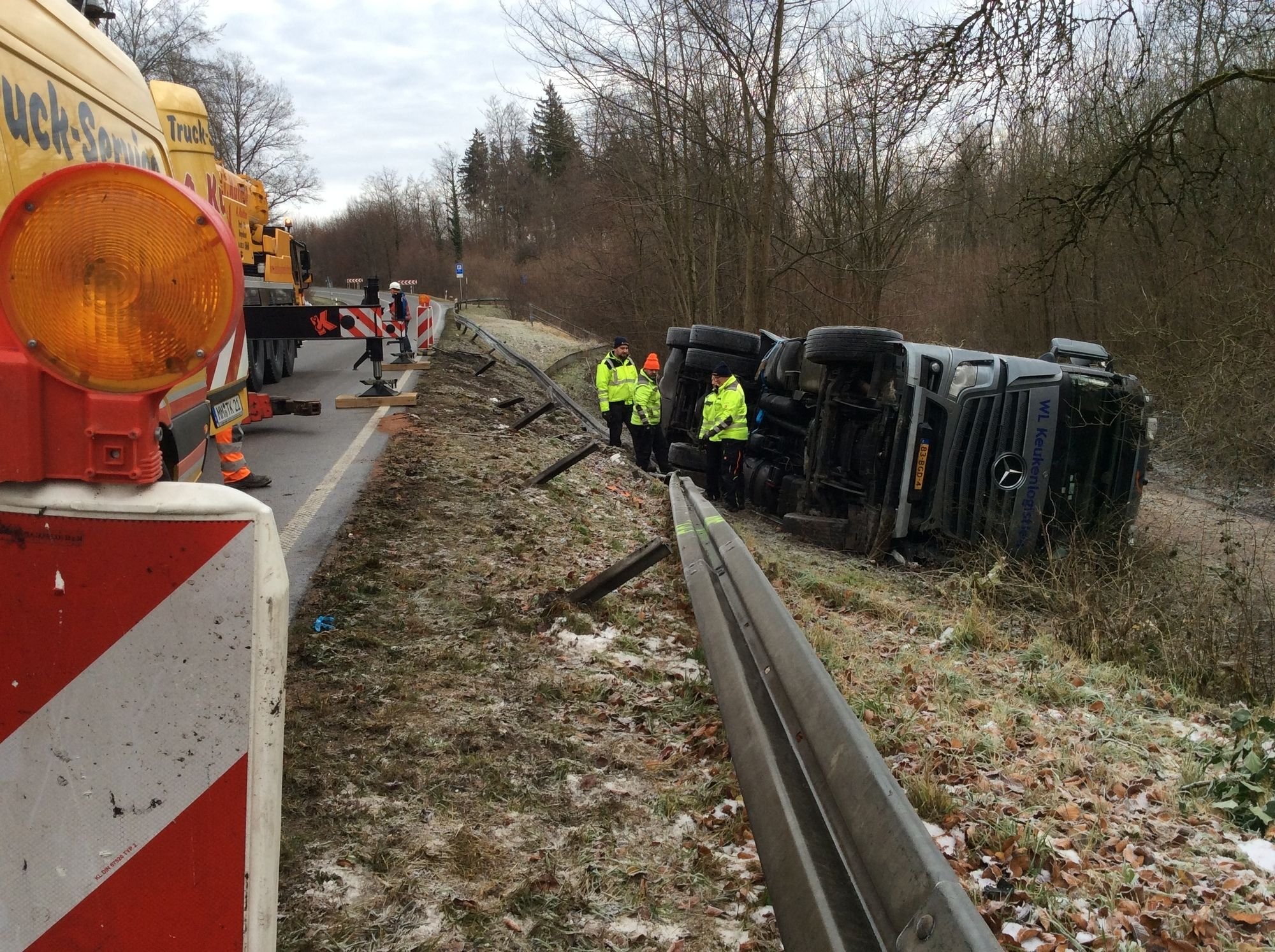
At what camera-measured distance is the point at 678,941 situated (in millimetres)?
2385

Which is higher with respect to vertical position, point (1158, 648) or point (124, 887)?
point (124, 887)

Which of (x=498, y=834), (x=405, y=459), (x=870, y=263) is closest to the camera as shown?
(x=498, y=834)

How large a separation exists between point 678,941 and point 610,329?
3130 cm

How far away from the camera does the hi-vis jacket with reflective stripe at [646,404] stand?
1143 centimetres

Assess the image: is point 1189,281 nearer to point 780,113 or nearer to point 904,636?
point 780,113

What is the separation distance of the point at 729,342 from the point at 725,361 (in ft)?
0.87

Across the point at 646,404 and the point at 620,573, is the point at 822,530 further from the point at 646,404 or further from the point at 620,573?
the point at 620,573

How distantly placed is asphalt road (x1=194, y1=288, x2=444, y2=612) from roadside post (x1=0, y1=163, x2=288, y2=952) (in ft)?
8.54

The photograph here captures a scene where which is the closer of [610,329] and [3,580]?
[3,580]

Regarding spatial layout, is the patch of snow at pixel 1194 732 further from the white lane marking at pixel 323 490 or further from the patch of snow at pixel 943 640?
the white lane marking at pixel 323 490

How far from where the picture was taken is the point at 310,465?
309 inches

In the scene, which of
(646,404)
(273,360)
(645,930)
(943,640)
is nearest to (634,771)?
(645,930)

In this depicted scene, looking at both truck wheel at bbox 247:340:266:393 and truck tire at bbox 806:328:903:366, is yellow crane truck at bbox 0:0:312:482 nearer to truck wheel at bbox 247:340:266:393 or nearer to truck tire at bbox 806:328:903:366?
truck tire at bbox 806:328:903:366

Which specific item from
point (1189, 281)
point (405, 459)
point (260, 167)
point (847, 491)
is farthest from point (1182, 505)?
point (260, 167)
